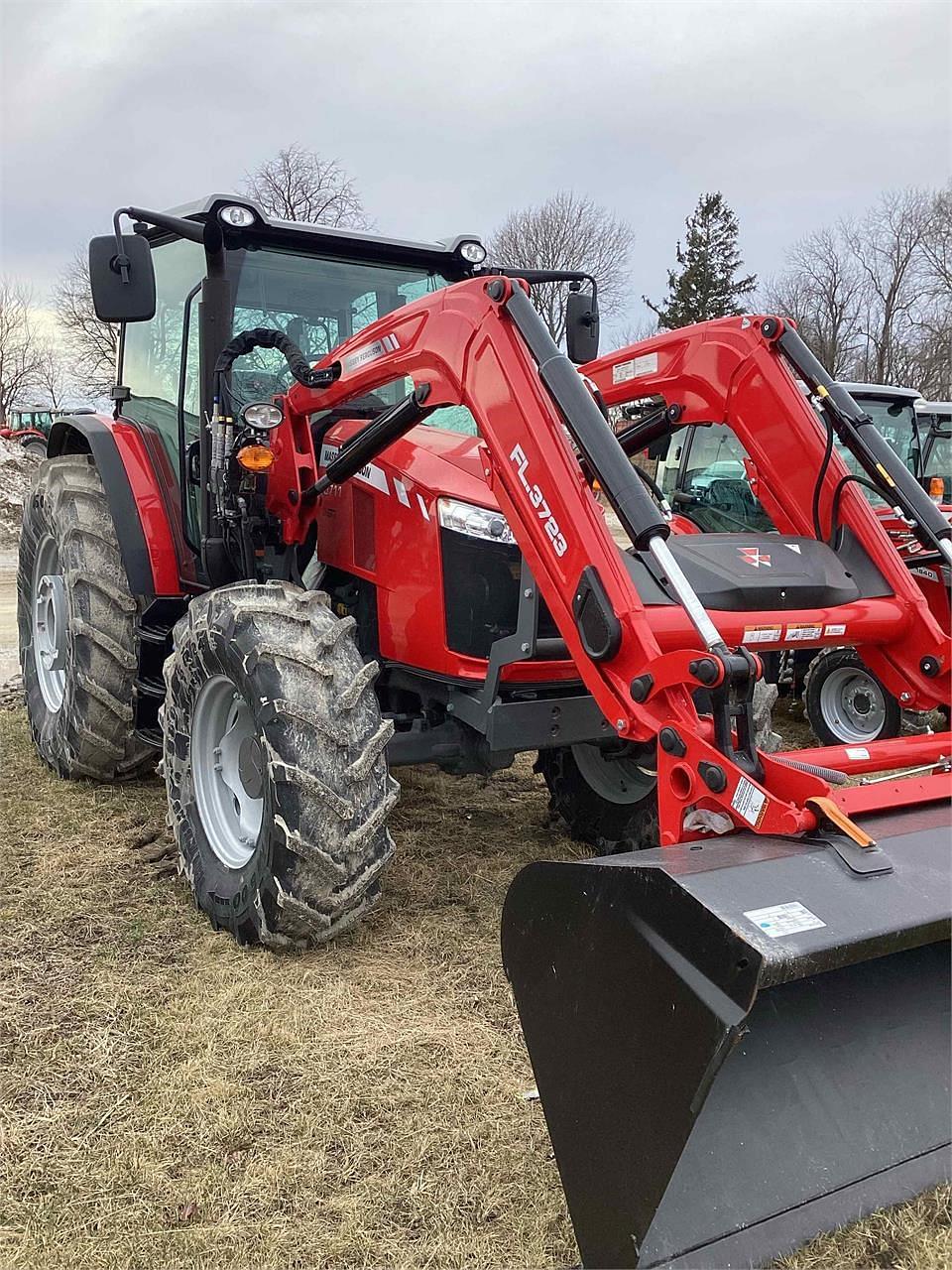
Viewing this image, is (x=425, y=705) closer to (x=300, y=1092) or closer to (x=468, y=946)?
(x=468, y=946)

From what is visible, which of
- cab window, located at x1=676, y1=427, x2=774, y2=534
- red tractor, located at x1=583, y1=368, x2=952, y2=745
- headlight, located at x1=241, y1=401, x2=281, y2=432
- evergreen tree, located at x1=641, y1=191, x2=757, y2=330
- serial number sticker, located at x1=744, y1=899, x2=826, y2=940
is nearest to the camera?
serial number sticker, located at x1=744, y1=899, x2=826, y2=940

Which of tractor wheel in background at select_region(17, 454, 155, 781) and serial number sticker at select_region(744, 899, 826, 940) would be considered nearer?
serial number sticker at select_region(744, 899, 826, 940)

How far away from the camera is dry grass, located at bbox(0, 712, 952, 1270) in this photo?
6.97ft

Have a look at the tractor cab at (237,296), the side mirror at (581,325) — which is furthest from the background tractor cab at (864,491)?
the tractor cab at (237,296)

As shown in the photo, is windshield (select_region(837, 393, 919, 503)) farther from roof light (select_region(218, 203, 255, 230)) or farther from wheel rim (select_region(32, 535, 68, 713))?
wheel rim (select_region(32, 535, 68, 713))

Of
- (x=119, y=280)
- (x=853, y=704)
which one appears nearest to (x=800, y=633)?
(x=119, y=280)

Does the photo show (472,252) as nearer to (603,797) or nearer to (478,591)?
(478,591)

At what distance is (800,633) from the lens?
2719 mm

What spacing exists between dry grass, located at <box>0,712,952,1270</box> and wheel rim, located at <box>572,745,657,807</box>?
724mm

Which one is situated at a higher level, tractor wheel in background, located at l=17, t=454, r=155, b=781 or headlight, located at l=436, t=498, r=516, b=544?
headlight, located at l=436, t=498, r=516, b=544

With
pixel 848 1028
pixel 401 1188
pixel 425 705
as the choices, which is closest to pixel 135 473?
pixel 425 705

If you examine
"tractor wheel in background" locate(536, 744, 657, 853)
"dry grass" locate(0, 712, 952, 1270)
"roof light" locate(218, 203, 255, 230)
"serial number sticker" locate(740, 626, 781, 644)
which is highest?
"roof light" locate(218, 203, 255, 230)

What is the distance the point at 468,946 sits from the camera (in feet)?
11.3

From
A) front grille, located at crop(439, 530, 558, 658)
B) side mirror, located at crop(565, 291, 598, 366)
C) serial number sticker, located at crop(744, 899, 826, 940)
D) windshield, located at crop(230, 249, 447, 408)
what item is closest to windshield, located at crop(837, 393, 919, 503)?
side mirror, located at crop(565, 291, 598, 366)
